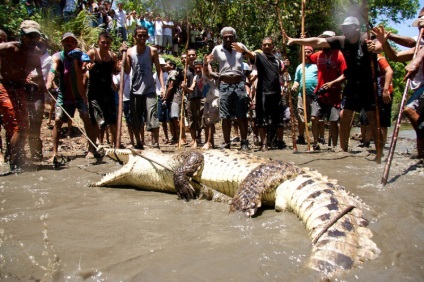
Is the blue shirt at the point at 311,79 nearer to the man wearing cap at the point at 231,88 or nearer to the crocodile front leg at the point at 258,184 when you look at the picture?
the man wearing cap at the point at 231,88

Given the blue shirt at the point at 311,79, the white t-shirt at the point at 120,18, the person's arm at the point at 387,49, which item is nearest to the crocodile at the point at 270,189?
the person's arm at the point at 387,49

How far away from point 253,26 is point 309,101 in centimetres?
717

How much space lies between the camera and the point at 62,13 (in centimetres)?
1123

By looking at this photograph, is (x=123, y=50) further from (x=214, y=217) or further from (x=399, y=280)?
(x=399, y=280)

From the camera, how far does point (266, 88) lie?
6.65 meters

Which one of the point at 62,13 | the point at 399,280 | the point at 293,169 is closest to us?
the point at 399,280

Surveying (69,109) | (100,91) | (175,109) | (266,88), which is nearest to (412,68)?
(266,88)

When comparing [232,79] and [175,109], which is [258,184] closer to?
[232,79]

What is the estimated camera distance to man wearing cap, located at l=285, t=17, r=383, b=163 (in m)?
5.14

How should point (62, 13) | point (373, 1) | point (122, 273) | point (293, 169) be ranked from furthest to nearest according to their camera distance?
point (373, 1), point (62, 13), point (293, 169), point (122, 273)

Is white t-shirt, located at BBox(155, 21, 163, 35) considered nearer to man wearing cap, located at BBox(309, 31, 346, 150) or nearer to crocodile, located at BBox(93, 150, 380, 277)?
man wearing cap, located at BBox(309, 31, 346, 150)

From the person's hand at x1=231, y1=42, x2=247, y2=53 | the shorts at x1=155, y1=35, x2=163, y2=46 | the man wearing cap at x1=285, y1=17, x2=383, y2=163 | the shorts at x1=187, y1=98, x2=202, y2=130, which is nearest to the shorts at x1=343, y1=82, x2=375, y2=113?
the man wearing cap at x1=285, y1=17, x2=383, y2=163

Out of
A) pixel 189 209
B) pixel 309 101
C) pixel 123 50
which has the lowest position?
pixel 189 209

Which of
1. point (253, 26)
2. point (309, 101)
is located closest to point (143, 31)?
point (309, 101)
